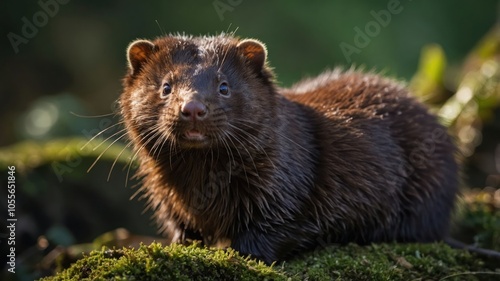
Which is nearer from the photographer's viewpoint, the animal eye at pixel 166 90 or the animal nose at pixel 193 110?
the animal nose at pixel 193 110

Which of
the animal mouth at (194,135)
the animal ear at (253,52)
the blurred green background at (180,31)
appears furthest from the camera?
the blurred green background at (180,31)

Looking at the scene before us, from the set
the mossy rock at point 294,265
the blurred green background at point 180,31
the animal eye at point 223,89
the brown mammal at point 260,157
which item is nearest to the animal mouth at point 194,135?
the brown mammal at point 260,157

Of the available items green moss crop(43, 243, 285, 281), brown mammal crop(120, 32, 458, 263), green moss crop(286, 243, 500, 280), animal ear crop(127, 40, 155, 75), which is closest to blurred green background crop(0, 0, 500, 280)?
brown mammal crop(120, 32, 458, 263)

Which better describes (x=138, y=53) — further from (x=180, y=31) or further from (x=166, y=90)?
(x=180, y=31)

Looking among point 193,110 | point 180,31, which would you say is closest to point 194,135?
point 193,110

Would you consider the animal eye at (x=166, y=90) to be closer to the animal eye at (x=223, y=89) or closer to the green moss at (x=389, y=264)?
the animal eye at (x=223, y=89)

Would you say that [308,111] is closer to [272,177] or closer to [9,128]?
[272,177]
